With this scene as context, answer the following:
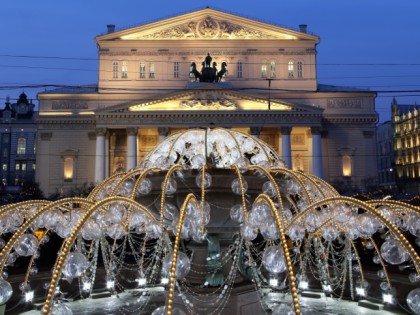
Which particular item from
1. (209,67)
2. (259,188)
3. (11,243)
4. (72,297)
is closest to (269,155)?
(259,188)

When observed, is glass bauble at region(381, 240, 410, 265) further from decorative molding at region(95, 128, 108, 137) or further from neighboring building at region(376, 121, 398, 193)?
neighboring building at region(376, 121, 398, 193)

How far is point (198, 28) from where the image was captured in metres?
41.8

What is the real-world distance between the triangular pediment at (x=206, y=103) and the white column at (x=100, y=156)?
1.96 meters

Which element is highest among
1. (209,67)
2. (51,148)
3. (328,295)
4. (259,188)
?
(209,67)

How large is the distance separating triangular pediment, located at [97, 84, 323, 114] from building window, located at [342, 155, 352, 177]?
6232 mm

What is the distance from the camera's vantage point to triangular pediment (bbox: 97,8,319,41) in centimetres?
4172

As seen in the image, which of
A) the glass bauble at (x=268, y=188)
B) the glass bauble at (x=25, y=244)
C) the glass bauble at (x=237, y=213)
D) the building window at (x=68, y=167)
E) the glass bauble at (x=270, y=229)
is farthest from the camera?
the building window at (x=68, y=167)

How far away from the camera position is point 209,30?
137 feet

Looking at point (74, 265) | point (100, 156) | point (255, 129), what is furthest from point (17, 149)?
point (74, 265)

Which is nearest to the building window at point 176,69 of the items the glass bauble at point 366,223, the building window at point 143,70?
the building window at point 143,70

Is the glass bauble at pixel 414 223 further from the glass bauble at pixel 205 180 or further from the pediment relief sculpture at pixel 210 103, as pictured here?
the pediment relief sculpture at pixel 210 103

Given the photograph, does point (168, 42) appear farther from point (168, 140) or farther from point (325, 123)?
point (168, 140)

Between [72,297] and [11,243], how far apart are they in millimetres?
4357

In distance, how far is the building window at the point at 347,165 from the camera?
41.7 m
